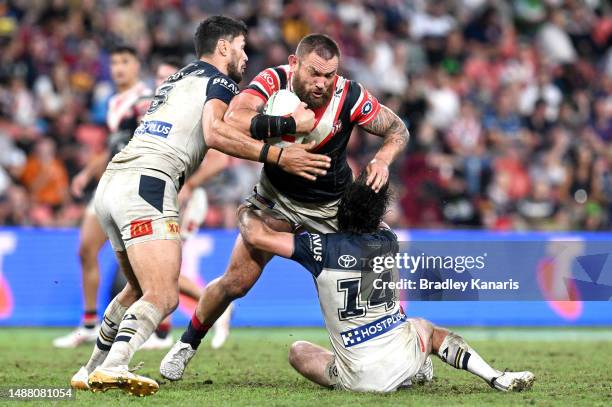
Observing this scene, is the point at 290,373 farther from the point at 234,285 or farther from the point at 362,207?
the point at 362,207

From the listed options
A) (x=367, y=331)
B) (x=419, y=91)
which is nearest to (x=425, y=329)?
(x=367, y=331)

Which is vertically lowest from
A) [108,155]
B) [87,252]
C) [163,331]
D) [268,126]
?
[163,331]

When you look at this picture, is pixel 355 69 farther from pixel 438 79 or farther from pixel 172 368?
pixel 172 368

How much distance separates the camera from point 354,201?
7238mm

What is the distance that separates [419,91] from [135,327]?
12.1 metres

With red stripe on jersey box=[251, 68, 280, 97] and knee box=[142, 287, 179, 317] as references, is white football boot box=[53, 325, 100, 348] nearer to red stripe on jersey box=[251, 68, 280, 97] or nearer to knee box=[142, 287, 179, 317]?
knee box=[142, 287, 179, 317]

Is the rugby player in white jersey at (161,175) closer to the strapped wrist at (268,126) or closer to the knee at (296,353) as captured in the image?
the strapped wrist at (268,126)

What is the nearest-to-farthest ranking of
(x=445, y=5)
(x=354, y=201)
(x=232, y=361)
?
(x=354, y=201)
(x=232, y=361)
(x=445, y=5)

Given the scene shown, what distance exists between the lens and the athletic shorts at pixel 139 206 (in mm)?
7156

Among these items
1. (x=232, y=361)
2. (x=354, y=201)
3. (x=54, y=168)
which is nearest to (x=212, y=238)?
(x=54, y=168)

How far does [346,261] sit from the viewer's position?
23.4ft

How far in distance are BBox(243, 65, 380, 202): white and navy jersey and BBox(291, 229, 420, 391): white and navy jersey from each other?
3.00 feet

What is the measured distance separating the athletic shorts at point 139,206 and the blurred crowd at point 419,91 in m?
8.21

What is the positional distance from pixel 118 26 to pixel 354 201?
12212mm
